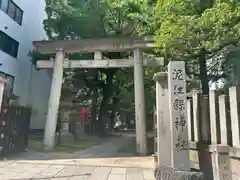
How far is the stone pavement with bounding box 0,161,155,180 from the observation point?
745cm

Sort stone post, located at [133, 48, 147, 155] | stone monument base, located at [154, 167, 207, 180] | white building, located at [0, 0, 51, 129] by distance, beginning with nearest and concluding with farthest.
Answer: stone monument base, located at [154, 167, 207, 180] < stone post, located at [133, 48, 147, 155] < white building, located at [0, 0, 51, 129]

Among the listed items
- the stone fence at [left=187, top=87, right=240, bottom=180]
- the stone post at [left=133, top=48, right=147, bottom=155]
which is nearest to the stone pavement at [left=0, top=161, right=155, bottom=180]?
the stone fence at [left=187, top=87, right=240, bottom=180]

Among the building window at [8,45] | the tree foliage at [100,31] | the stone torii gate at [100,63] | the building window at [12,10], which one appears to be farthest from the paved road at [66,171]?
the building window at [12,10]

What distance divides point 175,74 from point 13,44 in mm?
17179

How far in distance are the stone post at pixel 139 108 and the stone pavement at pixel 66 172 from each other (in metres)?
4.35

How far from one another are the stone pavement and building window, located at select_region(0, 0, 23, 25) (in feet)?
43.4

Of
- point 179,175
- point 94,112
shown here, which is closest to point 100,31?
point 94,112

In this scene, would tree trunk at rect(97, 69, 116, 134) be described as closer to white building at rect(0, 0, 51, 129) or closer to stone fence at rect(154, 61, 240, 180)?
white building at rect(0, 0, 51, 129)

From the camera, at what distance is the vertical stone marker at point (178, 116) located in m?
6.71

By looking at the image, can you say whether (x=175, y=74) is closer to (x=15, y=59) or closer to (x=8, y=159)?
(x=8, y=159)

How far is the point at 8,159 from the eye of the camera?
34.1ft

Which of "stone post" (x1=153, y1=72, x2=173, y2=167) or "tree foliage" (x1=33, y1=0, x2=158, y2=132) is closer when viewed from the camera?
"stone post" (x1=153, y1=72, x2=173, y2=167)

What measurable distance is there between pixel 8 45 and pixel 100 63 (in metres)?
9.25

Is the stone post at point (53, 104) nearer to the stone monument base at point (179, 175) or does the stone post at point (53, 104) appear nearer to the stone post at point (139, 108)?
the stone post at point (139, 108)
